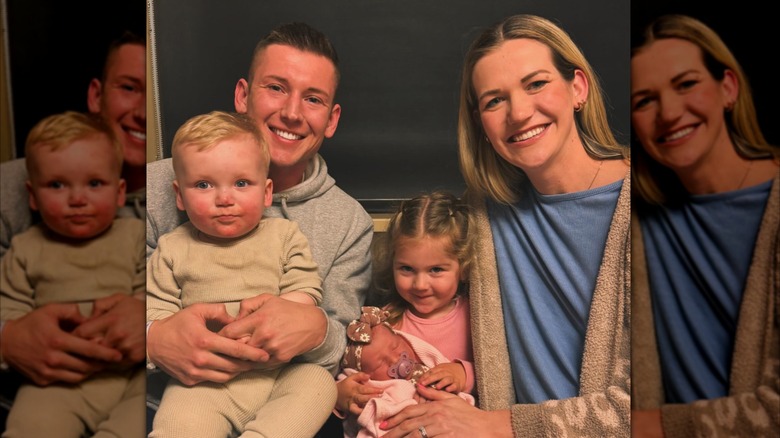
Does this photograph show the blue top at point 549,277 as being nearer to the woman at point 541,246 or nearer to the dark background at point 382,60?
the woman at point 541,246

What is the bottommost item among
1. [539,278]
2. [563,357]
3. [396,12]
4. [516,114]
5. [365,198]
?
[563,357]

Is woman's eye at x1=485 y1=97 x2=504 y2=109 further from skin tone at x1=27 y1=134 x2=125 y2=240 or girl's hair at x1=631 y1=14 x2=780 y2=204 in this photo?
skin tone at x1=27 y1=134 x2=125 y2=240

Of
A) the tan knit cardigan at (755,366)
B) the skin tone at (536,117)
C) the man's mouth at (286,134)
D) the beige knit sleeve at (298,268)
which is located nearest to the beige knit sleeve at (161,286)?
the beige knit sleeve at (298,268)

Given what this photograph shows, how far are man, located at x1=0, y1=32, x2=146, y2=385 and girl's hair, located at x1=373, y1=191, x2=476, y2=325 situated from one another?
1.81 feet

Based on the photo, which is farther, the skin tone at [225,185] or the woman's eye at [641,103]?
the woman's eye at [641,103]

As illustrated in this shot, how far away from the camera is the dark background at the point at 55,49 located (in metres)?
1.75

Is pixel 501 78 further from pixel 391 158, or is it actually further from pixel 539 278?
pixel 539 278

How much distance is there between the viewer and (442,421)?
1753mm

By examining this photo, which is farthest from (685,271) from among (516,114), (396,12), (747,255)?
(396,12)

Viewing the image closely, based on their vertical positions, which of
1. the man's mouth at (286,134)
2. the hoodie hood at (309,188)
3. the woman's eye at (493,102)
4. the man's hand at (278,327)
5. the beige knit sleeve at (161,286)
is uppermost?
the woman's eye at (493,102)

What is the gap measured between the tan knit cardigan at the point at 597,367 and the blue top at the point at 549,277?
21 mm

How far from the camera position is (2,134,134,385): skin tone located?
68.6 inches

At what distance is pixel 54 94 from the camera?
5.77ft

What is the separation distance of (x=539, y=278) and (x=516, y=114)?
0.37 metres
